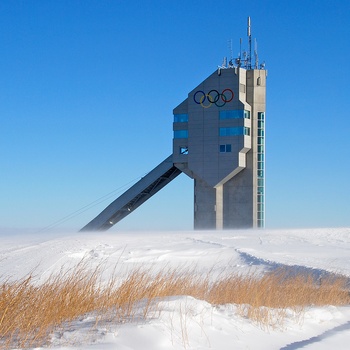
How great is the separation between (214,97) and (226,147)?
3933mm

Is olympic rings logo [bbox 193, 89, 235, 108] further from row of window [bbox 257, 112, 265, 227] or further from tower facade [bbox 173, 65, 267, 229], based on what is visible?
row of window [bbox 257, 112, 265, 227]

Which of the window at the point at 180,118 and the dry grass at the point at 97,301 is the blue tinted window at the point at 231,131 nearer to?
the window at the point at 180,118

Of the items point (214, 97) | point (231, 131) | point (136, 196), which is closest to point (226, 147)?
point (231, 131)

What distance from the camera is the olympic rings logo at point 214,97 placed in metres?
53.0

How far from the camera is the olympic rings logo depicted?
53.0 metres

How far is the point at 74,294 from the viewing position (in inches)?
384

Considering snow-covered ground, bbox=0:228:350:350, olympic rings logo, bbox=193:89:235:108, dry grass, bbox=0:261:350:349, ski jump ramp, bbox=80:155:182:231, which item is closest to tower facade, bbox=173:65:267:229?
olympic rings logo, bbox=193:89:235:108

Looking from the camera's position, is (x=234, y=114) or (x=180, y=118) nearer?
(x=234, y=114)

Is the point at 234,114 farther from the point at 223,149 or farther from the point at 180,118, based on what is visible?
the point at 180,118

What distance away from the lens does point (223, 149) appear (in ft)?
173

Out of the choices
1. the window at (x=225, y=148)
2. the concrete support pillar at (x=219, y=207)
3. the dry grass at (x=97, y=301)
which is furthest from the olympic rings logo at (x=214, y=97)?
the dry grass at (x=97, y=301)

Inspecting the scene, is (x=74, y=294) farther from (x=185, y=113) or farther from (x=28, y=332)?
(x=185, y=113)

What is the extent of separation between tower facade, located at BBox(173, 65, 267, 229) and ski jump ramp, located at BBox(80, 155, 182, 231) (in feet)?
4.47

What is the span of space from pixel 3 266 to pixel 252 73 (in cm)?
3548
